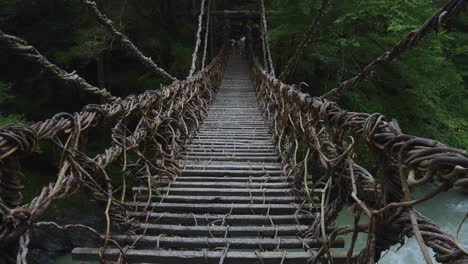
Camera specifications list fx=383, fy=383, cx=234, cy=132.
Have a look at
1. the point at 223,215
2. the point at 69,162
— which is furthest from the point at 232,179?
the point at 69,162

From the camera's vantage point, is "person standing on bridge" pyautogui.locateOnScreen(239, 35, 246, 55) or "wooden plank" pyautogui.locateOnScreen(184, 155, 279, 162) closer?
"wooden plank" pyautogui.locateOnScreen(184, 155, 279, 162)

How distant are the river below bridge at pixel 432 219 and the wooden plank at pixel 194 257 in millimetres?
4193

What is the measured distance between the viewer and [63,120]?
1.19 meters

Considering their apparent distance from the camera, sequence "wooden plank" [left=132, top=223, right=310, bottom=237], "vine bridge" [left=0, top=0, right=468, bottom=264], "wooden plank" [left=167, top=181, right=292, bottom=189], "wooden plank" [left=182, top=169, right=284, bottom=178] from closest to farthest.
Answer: "vine bridge" [left=0, top=0, right=468, bottom=264] < "wooden plank" [left=132, top=223, right=310, bottom=237] < "wooden plank" [left=167, top=181, right=292, bottom=189] < "wooden plank" [left=182, top=169, right=284, bottom=178]

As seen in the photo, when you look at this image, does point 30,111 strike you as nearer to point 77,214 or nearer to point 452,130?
point 77,214

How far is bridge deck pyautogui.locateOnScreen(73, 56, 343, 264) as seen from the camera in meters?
1.51

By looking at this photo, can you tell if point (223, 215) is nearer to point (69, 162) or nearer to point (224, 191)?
point (224, 191)

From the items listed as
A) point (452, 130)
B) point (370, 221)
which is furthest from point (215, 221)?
point (452, 130)

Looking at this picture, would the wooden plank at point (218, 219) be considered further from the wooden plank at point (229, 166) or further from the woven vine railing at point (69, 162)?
the wooden plank at point (229, 166)

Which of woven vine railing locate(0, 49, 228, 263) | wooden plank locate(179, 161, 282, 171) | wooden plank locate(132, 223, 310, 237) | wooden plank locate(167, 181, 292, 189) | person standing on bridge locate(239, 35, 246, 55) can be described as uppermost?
woven vine railing locate(0, 49, 228, 263)

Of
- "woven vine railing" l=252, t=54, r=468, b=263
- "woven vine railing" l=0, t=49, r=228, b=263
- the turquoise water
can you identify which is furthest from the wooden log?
the turquoise water

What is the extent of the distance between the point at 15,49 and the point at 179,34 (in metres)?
10.8

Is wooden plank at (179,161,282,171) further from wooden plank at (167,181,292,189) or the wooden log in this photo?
the wooden log

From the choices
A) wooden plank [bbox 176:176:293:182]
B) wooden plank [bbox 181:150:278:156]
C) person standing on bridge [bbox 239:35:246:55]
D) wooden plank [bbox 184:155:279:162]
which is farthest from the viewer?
person standing on bridge [bbox 239:35:246:55]
